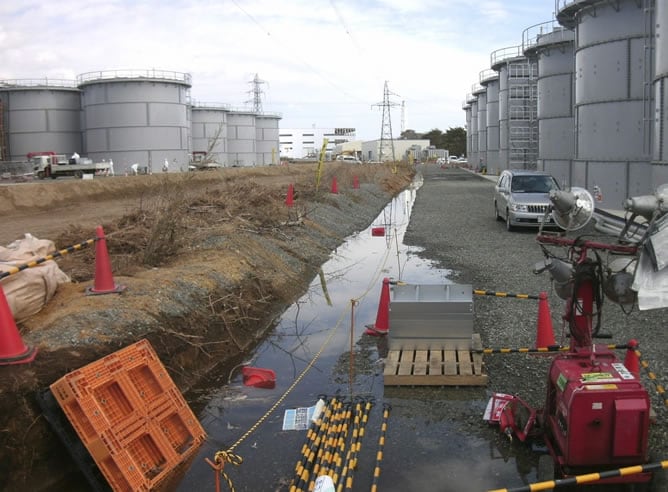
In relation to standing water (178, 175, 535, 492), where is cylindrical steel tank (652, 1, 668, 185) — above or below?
above

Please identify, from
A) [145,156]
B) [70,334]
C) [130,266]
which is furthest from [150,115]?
[70,334]

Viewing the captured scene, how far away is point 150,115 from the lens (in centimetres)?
5128

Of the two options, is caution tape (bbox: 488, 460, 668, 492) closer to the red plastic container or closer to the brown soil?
the red plastic container

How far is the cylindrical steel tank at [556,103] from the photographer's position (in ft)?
110

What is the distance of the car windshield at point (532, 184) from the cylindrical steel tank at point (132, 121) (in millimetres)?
35742

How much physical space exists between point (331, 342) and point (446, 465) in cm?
404

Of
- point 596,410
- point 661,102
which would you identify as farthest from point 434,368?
point 661,102

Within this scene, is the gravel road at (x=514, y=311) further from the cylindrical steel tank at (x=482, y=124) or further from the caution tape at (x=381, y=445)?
the cylindrical steel tank at (x=482, y=124)

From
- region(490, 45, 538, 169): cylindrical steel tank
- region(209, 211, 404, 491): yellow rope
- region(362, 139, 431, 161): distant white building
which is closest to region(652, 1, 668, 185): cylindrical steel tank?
region(209, 211, 404, 491): yellow rope

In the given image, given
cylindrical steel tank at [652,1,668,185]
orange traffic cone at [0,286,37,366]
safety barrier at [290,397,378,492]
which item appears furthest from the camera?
cylindrical steel tank at [652,1,668,185]

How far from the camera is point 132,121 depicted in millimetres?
51062

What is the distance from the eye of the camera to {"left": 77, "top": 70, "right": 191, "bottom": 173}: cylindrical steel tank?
5097cm

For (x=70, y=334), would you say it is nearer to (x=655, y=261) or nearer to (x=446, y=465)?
(x=446, y=465)

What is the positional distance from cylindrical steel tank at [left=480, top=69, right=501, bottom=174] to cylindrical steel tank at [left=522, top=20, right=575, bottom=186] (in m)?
26.3
